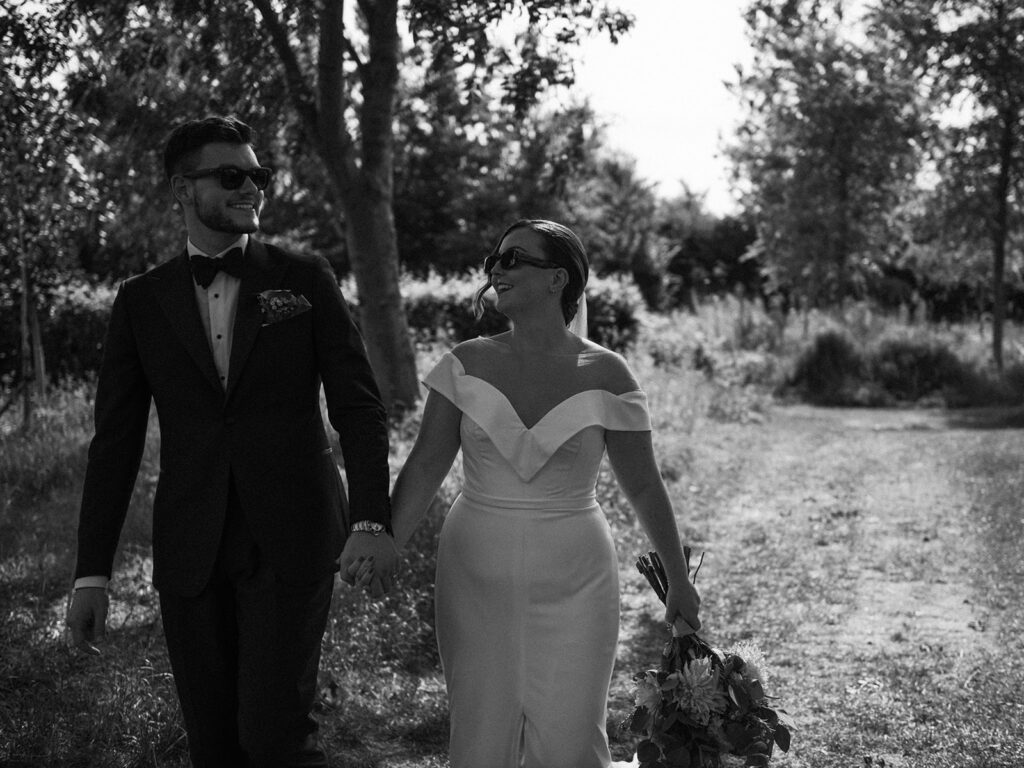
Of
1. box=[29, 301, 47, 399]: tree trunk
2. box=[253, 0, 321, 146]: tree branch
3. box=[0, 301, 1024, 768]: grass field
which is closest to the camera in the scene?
box=[0, 301, 1024, 768]: grass field

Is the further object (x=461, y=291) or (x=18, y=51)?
(x=461, y=291)

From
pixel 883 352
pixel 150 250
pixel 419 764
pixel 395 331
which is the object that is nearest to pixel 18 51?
pixel 395 331

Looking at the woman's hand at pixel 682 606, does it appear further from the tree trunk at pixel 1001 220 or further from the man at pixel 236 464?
the tree trunk at pixel 1001 220

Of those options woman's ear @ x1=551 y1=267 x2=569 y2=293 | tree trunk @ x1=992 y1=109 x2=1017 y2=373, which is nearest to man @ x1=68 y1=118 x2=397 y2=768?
woman's ear @ x1=551 y1=267 x2=569 y2=293

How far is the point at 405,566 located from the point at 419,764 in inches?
85.7

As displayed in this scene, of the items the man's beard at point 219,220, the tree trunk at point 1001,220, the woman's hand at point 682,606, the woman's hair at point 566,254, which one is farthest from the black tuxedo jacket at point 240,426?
the tree trunk at point 1001,220

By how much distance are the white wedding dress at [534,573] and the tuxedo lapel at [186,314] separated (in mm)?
640

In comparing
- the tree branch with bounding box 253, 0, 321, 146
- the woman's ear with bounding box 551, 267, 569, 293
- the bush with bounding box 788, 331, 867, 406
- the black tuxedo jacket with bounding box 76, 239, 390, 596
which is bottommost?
the bush with bounding box 788, 331, 867, 406

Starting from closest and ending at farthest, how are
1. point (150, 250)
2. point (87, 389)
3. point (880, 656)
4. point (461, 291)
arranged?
point (880, 656)
point (87, 389)
point (150, 250)
point (461, 291)

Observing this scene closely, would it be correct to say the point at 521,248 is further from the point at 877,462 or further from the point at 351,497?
the point at 877,462

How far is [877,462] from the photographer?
14.2 m

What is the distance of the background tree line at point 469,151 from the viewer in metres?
10.6

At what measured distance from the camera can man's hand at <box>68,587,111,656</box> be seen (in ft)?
11.1

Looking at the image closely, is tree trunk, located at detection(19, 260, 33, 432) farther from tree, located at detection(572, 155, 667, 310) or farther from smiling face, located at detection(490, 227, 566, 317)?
tree, located at detection(572, 155, 667, 310)
